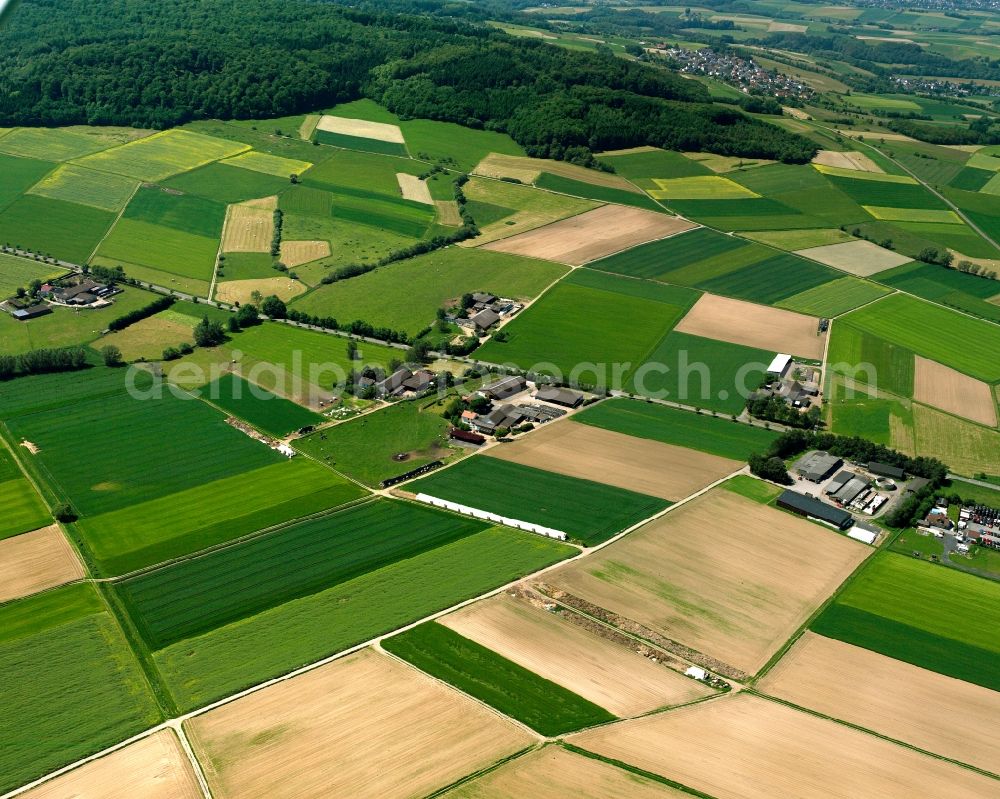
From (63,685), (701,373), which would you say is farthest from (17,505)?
(701,373)

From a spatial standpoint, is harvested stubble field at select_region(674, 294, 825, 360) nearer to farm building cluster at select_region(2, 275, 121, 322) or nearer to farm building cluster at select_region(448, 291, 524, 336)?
farm building cluster at select_region(448, 291, 524, 336)

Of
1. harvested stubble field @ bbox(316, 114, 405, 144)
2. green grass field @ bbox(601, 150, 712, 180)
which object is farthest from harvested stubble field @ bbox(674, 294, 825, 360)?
harvested stubble field @ bbox(316, 114, 405, 144)

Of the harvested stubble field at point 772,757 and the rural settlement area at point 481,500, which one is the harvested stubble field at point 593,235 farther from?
the harvested stubble field at point 772,757

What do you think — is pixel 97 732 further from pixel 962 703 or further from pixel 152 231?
pixel 152 231

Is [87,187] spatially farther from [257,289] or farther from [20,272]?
[257,289]

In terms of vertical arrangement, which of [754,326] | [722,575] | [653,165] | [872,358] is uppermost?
[653,165]

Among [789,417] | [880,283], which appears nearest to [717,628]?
[789,417]
